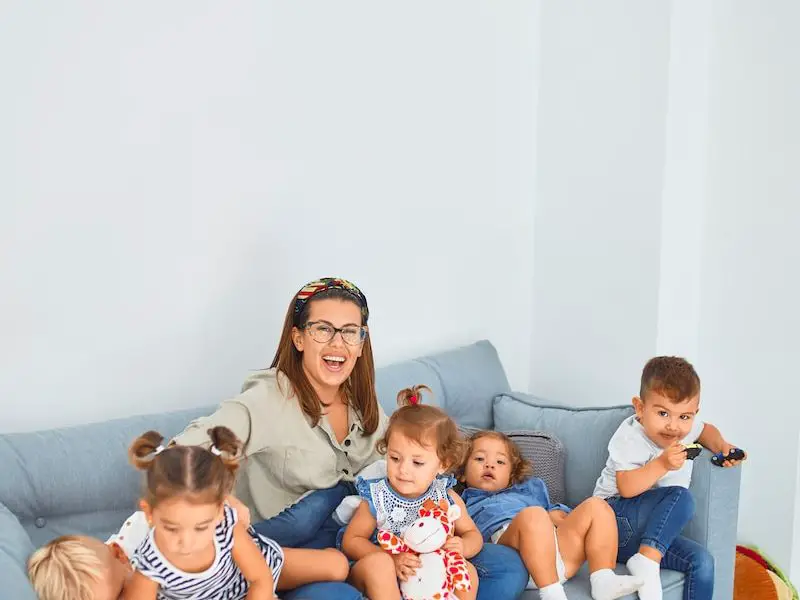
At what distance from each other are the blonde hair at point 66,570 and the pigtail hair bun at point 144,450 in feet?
0.57

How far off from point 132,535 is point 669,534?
1359 millimetres

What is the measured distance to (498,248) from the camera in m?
3.56

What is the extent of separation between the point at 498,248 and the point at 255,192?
111 cm

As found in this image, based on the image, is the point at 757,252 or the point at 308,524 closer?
the point at 308,524

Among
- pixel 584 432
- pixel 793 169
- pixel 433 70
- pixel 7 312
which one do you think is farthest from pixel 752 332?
pixel 7 312

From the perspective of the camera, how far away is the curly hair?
8.45 ft

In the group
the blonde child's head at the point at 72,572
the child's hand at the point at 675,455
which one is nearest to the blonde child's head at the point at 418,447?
the child's hand at the point at 675,455

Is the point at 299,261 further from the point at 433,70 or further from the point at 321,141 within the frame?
the point at 433,70

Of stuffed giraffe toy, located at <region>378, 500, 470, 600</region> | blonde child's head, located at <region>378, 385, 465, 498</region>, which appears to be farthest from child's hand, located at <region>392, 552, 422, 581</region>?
blonde child's head, located at <region>378, 385, 465, 498</region>

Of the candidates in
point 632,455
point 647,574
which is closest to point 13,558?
point 647,574

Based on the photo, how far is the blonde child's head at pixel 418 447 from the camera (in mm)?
2242

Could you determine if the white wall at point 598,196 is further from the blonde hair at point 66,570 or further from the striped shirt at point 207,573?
the blonde hair at point 66,570

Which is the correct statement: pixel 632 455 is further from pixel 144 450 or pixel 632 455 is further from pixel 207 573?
pixel 144 450

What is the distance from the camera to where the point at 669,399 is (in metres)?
2.58
